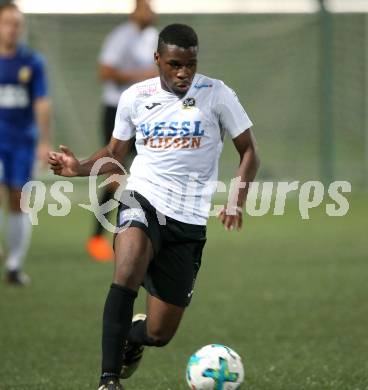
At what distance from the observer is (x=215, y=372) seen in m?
5.21

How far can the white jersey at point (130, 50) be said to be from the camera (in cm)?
1139

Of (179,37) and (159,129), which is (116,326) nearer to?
(159,129)

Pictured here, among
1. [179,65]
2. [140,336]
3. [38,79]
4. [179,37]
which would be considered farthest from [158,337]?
[38,79]

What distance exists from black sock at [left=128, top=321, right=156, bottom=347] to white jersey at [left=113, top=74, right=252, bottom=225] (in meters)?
0.67

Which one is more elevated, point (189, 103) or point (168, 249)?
point (189, 103)

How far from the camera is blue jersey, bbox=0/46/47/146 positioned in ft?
32.3

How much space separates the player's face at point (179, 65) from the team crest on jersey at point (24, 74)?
459 cm

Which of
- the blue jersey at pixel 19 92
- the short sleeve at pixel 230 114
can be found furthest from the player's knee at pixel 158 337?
the blue jersey at pixel 19 92

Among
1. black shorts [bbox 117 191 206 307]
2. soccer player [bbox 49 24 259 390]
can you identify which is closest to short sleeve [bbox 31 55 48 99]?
soccer player [bbox 49 24 259 390]

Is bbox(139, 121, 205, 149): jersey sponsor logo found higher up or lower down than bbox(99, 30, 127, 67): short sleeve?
lower down

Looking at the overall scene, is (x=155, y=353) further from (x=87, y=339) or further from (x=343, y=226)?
(x=343, y=226)

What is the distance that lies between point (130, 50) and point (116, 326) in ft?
22.0

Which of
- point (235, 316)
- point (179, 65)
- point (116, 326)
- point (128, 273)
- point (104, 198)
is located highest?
point (179, 65)

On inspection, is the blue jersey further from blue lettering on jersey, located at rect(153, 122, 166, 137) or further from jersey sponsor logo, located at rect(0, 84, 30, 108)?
blue lettering on jersey, located at rect(153, 122, 166, 137)
